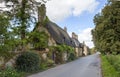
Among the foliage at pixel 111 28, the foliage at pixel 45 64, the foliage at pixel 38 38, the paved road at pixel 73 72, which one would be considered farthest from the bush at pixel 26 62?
the foliage at pixel 111 28

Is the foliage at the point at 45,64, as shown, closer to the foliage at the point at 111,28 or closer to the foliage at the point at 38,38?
the foliage at the point at 38,38

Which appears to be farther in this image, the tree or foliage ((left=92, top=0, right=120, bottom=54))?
foliage ((left=92, top=0, right=120, bottom=54))

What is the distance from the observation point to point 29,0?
28.9 meters

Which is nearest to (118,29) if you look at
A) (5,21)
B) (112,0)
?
(112,0)

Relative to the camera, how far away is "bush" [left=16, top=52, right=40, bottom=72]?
23.8 metres

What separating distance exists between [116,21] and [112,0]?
146 inches

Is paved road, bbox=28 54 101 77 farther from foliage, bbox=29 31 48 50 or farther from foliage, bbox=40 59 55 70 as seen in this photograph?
foliage, bbox=29 31 48 50

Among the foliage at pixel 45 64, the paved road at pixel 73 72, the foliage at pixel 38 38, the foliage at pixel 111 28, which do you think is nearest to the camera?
the paved road at pixel 73 72

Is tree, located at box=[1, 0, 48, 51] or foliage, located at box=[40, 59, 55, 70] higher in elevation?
tree, located at box=[1, 0, 48, 51]

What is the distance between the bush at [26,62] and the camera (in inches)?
938

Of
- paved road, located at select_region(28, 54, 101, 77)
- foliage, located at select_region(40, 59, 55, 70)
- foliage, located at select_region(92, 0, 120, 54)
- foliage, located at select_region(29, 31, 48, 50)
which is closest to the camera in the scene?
paved road, located at select_region(28, 54, 101, 77)

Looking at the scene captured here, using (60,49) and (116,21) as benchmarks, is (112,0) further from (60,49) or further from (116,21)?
(60,49)

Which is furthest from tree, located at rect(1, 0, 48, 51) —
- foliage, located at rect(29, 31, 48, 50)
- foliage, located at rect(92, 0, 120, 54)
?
foliage, located at rect(92, 0, 120, 54)

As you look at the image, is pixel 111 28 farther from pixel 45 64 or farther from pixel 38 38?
pixel 38 38
